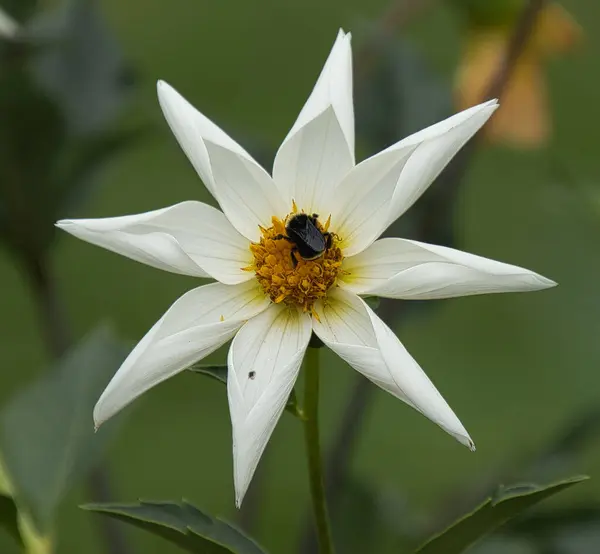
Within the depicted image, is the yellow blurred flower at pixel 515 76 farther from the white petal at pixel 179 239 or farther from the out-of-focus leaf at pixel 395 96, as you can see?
the white petal at pixel 179 239

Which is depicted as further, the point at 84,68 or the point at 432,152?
the point at 84,68

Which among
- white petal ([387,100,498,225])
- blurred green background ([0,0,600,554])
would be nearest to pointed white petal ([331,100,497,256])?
white petal ([387,100,498,225])

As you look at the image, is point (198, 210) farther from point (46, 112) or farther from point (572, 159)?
point (572, 159)

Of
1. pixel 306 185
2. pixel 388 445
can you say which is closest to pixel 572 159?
pixel 388 445

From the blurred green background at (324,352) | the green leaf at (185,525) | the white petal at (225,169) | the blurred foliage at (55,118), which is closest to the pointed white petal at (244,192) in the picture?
the white petal at (225,169)

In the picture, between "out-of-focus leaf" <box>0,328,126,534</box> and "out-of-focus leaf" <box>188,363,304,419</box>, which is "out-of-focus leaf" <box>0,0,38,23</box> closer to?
"out-of-focus leaf" <box>0,328,126,534</box>

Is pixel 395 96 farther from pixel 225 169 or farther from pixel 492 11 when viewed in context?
pixel 225 169

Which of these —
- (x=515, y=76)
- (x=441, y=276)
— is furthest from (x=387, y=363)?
(x=515, y=76)
